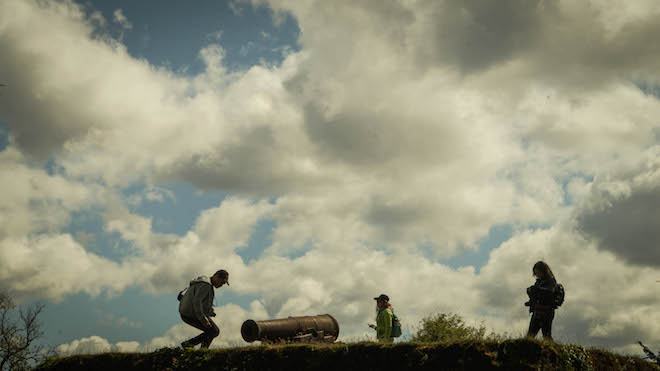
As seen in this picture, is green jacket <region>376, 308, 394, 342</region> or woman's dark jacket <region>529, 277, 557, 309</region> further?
green jacket <region>376, 308, 394, 342</region>

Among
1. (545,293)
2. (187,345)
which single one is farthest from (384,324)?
(187,345)

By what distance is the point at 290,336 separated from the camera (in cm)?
1770

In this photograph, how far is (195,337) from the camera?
10.1m

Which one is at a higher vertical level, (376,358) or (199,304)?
(199,304)

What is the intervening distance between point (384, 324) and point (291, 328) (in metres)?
7.34

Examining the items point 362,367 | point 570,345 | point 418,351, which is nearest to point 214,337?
point 362,367

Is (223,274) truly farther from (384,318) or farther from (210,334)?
(384,318)

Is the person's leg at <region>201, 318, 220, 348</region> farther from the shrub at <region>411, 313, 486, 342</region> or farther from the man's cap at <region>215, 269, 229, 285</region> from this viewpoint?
the shrub at <region>411, 313, 486, 342</region>

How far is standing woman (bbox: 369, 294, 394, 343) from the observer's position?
1117cm

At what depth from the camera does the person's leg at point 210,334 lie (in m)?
10.0

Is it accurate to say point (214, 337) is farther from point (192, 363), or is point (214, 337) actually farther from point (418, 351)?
point (418, 351)

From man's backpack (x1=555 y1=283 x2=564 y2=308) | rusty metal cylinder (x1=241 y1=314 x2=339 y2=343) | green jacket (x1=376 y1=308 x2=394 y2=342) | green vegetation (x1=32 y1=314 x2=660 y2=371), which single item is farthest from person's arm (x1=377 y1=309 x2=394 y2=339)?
rusty metal cylinder (x1=241 y1=314 x2=339 y2=343)

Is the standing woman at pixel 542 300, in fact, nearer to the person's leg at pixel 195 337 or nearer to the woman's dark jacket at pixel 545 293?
the woman's dark jacket at pixel 545 293

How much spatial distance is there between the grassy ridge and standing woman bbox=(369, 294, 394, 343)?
3096 mm
